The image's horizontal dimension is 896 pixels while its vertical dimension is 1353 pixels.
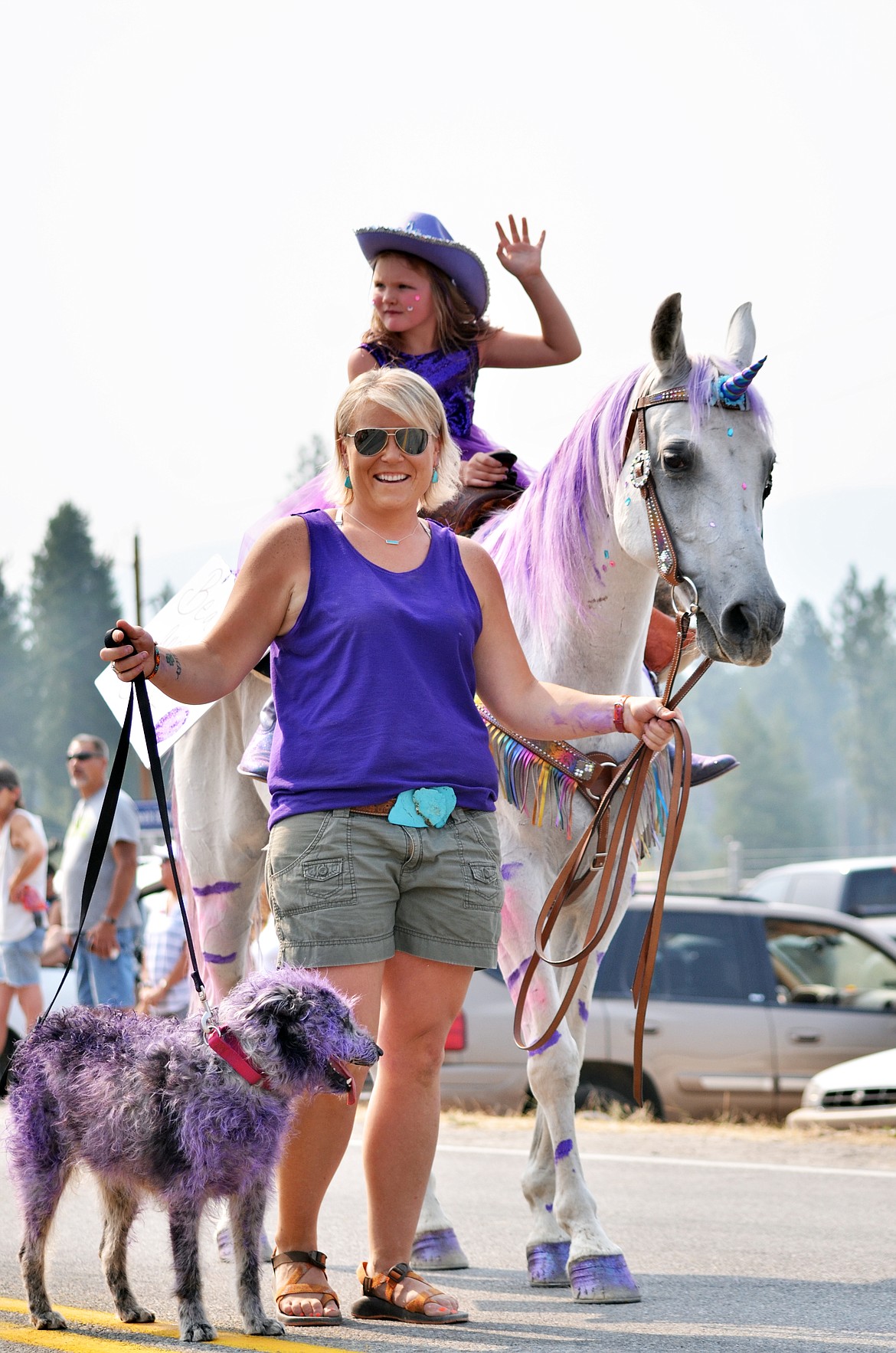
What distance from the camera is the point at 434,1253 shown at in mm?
5625

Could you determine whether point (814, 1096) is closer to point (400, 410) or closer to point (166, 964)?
point (166, 964)

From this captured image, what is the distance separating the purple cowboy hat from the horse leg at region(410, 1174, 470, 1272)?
314cm

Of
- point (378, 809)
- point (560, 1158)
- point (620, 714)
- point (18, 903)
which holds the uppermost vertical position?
point (620, 714)

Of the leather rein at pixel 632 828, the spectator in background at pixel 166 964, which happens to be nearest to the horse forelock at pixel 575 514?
the leather rein at pixel 632 828

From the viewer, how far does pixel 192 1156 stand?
3.90 m

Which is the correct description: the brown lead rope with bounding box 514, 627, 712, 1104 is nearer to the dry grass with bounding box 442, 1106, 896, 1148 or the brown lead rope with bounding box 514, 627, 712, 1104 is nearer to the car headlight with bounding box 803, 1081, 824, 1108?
the dry grass with bounding box 442, 1106, 896, 1148

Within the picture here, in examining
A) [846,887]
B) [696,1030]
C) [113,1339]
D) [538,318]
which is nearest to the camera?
[113,1339]

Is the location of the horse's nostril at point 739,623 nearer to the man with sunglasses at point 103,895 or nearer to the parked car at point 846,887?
the man with sunglasses at point 103,895

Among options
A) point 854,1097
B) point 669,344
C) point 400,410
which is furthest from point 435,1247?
point 854,1097

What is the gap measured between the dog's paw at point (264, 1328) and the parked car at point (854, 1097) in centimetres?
645

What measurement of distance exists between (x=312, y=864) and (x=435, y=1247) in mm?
1962

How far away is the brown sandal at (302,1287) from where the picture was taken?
14.3 ft

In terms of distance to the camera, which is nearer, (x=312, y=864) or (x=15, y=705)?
(x=312, y=864)

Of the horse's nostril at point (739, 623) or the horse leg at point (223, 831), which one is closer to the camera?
the horse's nostril at point (739, 623)
